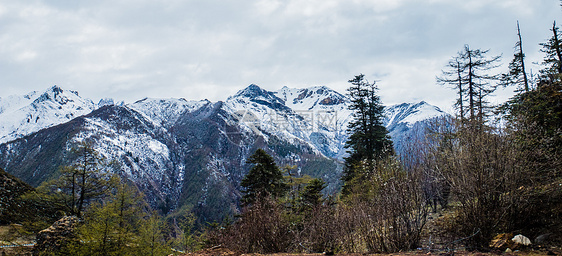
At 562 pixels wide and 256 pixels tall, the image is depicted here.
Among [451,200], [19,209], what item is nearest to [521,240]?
[451,200]

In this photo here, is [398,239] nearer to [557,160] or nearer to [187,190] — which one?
[557,160]

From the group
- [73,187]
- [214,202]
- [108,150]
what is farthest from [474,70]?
[108,150]

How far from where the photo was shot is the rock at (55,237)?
1242 centimetres

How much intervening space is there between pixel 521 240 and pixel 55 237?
15.9 m

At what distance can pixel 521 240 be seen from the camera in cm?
554

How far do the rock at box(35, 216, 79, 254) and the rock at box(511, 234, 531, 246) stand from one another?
15.3 meters

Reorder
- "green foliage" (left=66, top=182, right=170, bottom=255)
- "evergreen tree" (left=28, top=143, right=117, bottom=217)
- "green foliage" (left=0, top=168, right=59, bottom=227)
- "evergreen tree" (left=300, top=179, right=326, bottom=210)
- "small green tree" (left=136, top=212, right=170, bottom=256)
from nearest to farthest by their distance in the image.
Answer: "green foliage" (left=66, top=182, right=170, bottom=255) < "small green tree" (left=136, top=212, right=170, bottom=256) < "green foliage" (left=0, top=168, right=59, bottom=227) < "evergreen tree" (left=28, top=143, right=117, bottom=217) < "evergreen tree" (left=300, top=179, right=326, bottom=210)

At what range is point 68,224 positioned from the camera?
44.0 ft

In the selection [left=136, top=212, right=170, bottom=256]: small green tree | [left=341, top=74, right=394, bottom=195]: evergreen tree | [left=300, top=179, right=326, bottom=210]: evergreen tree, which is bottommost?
[left=136, top=212, right=170, bottom=256]: small green tree

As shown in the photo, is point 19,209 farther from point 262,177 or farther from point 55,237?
point 262,177

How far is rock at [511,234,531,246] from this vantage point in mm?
5465

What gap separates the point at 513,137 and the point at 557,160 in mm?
909

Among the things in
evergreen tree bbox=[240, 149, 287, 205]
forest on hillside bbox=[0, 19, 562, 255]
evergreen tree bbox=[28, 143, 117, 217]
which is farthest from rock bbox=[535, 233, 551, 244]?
evergreen tree bbox=[28, 143, 117, 217]

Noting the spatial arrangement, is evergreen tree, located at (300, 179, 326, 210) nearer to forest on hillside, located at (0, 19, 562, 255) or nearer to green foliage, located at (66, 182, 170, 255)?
forest on hillside, located at (0, 19, 562, 255)
